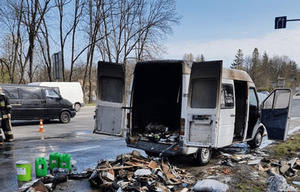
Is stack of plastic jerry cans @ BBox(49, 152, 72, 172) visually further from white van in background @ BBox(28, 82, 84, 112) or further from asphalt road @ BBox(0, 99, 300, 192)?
white van in background @ BBox(28, 82, 84, 112)

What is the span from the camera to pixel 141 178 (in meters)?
4.80

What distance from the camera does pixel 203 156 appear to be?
6309 mm

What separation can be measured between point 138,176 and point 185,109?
1767mm

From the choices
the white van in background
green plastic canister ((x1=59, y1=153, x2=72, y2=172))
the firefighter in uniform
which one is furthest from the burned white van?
the white van in background

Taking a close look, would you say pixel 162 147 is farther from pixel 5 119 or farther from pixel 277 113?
pixel 5 119

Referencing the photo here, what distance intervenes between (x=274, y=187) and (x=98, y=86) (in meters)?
4.51

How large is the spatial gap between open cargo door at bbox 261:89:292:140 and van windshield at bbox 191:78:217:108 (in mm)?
4002

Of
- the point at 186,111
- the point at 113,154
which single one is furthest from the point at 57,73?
the point at 186,111

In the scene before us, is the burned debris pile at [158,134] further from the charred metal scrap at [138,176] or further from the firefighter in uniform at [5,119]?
the firefighter in uniform at [5,119]

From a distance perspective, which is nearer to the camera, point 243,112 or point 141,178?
point 141,178

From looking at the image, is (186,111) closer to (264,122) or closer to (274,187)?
(274,187)

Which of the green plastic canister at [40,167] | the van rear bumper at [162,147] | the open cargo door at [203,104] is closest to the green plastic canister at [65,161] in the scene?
the green plastic canister at [40,167]

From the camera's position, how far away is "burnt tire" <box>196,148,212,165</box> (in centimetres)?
617

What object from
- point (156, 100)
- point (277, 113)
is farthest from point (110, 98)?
point (277, 113)
